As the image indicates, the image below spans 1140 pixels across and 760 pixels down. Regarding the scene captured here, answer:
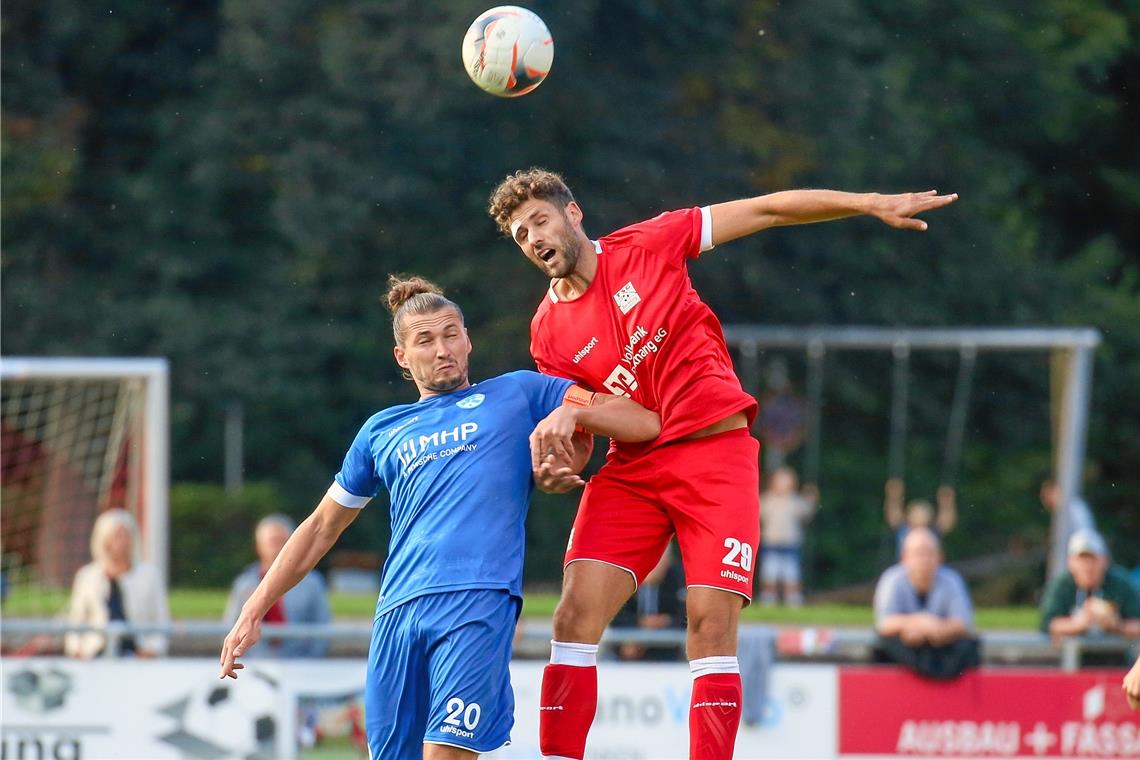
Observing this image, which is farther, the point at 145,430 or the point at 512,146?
the point at 512,146

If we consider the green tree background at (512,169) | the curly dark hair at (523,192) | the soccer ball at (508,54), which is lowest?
the curly dark hair at (523,192)

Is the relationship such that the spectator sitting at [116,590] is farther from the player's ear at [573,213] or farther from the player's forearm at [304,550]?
the player's ear at [573,213]

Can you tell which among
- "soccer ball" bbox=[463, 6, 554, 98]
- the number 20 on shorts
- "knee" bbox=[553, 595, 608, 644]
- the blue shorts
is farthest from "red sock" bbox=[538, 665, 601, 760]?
"soccer ball" bbox=[463, 6, 554, 98]

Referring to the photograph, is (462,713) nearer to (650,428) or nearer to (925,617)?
(650,428)

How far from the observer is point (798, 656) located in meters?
12.2

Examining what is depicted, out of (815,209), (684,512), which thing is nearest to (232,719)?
(684,512)

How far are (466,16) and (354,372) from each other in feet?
20.7

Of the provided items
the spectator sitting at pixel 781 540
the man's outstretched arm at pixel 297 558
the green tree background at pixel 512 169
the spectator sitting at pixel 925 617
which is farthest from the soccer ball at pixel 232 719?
the green tree background at pixel 512 169

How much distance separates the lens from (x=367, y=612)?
59.8ft

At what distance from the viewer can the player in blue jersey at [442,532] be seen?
579 cm

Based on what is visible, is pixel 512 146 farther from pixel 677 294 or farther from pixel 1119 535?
pixel 677 294

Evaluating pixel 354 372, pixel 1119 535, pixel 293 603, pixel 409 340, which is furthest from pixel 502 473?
pixel 1119 535

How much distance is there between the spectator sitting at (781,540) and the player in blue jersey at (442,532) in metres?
15.9

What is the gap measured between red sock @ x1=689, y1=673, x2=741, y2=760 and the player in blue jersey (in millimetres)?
736
